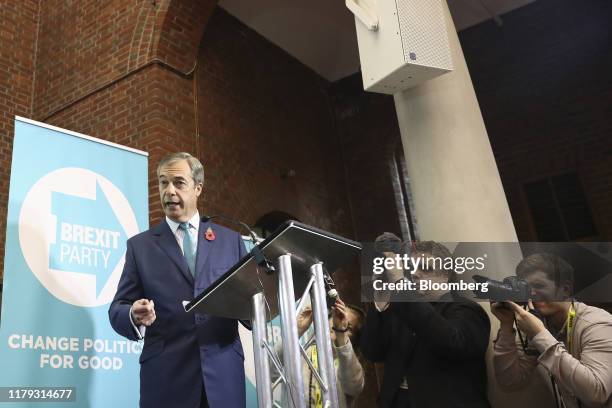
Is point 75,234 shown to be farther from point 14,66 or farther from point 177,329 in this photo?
point 14,66

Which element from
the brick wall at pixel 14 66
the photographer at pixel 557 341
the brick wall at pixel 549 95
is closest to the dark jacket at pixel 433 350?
the photographer at pixel 557 341

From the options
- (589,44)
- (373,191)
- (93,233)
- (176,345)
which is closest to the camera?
(176,345)

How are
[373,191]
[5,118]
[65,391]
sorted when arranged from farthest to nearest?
[373,191], [5,118], [65,391]

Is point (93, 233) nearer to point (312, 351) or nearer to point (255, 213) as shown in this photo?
point (312, 351)

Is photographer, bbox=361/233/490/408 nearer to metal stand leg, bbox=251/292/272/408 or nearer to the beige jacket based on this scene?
the beige jacket

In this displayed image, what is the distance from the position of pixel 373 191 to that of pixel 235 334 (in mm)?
5939

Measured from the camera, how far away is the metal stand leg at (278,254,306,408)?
1523 millimetres

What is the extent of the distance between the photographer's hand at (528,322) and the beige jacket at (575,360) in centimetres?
2

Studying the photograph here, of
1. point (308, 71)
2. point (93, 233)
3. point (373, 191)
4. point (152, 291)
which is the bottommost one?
point (152, 291)

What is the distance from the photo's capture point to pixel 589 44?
6.85 metres

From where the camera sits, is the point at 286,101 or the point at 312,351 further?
the point at 286,101

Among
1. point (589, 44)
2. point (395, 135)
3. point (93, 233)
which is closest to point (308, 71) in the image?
point (395, 135)

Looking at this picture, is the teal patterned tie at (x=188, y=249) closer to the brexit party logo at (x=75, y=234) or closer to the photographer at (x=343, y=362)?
the photographer at (x=343, y=362)

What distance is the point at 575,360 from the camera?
1839mm
